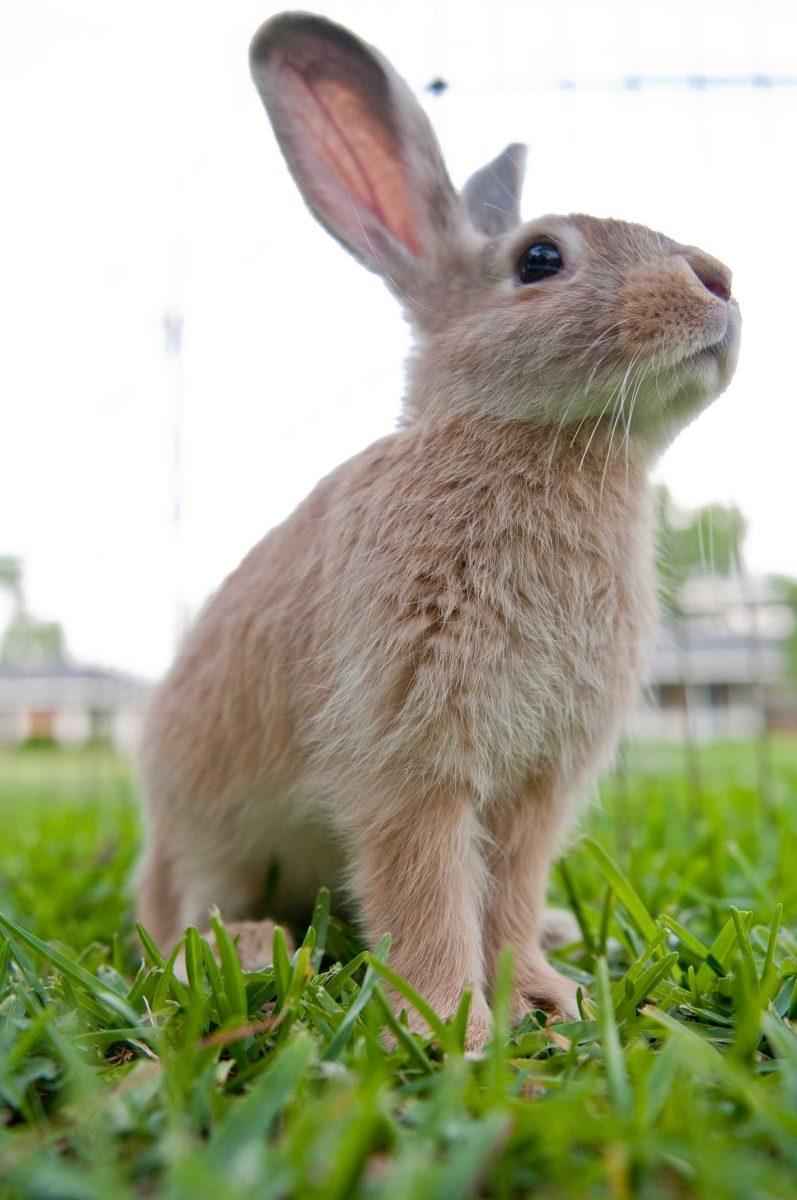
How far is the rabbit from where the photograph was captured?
1606 mm

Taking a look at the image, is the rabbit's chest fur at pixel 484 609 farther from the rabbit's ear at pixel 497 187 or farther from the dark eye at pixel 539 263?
the rabbit's ear at pixel 497 187

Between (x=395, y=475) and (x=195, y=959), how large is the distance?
37.2 inches

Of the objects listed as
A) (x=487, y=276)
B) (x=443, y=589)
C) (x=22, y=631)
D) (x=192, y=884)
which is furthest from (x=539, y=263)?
(x=22, y=631)

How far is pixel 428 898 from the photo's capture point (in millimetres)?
1556

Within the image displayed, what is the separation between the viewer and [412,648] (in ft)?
5.29

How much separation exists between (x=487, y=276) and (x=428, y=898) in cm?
131

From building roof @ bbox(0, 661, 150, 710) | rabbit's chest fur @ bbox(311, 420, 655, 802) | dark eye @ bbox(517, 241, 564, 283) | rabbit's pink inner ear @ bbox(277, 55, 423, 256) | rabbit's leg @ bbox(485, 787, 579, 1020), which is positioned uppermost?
rabbit's pink inner ear @ bbox(277, 55, 423, 256)

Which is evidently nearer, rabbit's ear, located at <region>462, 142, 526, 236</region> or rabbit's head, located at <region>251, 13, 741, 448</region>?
rabbit's head, located at <region>251, 13, 741, 448</region>

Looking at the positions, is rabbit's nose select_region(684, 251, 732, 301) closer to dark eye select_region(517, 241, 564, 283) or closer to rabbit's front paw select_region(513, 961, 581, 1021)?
dark eye select_region(517, 241, 564, 283)

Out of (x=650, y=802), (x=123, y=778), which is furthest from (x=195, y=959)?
(x=123, y=778)

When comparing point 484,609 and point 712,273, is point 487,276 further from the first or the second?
point 484,609

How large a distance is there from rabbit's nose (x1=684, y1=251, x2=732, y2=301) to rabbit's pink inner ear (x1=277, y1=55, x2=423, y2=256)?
25.7 inches

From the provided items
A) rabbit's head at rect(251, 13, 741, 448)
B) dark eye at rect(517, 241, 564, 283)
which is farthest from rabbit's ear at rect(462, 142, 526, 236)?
dark eye at rect(517, 241, 564, 283)

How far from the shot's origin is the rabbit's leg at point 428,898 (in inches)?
60.1
